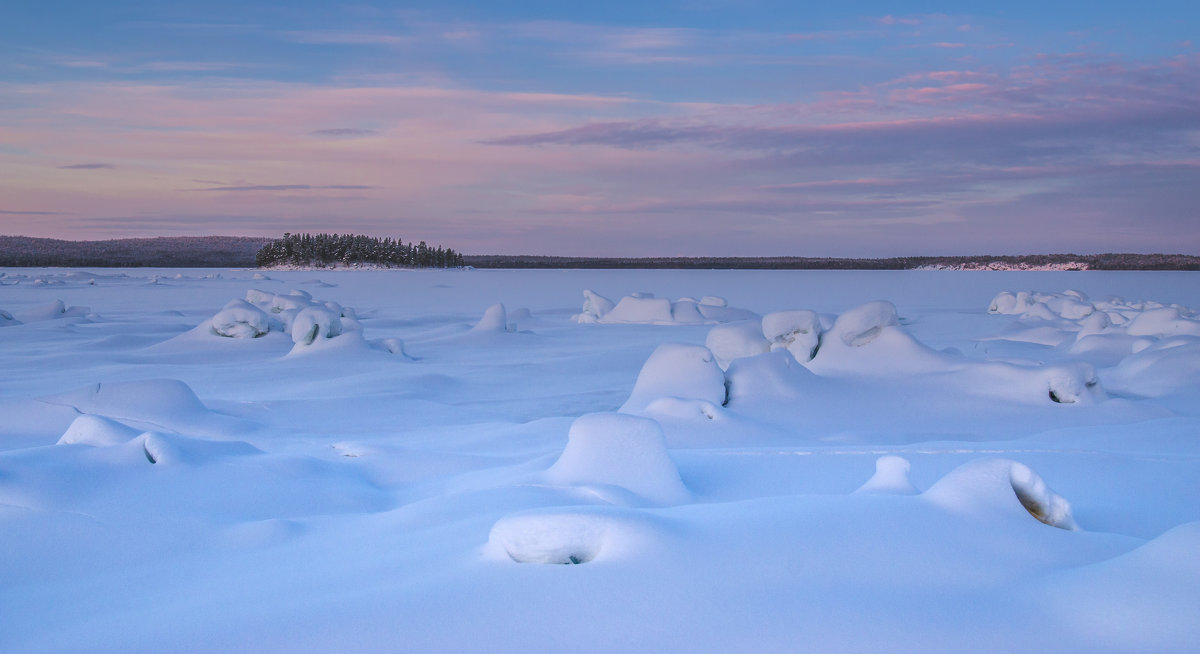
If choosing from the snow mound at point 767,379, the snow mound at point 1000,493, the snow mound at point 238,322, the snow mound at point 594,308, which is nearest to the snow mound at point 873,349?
the snow mound at point 767,379

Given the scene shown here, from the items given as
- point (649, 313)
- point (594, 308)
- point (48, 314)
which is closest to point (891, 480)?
point (649, 313)

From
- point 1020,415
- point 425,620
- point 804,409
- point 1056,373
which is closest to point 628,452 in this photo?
point 425,620

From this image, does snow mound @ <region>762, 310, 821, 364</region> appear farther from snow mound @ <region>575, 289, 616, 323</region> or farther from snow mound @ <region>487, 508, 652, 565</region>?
snow mound @ <region>575, 289, 616, 323</region>

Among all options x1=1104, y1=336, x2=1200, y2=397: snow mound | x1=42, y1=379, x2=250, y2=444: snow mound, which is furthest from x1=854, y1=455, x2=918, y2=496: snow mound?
x1=1104, y1=336, x2=1200, y2=397: snow mound

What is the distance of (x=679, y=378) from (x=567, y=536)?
4.40 m

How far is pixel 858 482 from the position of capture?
388 centimetres

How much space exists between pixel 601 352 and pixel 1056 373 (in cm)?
674

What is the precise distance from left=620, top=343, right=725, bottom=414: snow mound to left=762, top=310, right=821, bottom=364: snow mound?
2243 mm

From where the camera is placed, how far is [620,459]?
11.8ft

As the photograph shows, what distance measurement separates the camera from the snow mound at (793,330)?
8.82 metres

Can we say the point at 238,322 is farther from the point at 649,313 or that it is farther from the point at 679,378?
Answer: the point at 649,313

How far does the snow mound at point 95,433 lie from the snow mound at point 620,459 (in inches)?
81.3

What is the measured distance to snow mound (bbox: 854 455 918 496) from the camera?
9.86 feet

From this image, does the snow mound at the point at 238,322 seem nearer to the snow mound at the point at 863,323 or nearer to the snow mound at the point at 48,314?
the snow mound at the point at 48,314
